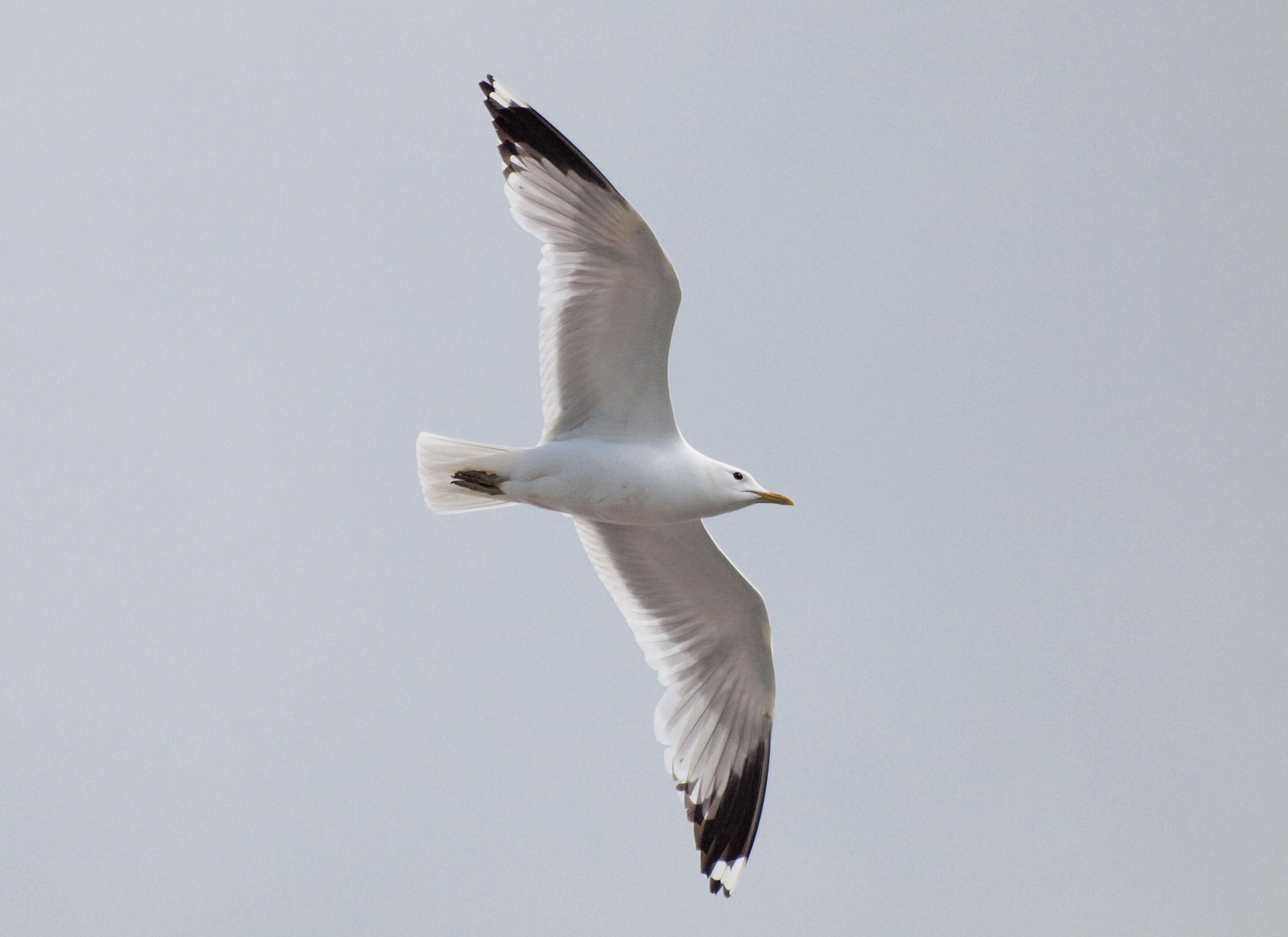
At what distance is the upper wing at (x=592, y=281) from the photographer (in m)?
6.24

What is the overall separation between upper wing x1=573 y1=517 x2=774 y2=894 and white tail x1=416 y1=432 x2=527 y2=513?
2.77 ft

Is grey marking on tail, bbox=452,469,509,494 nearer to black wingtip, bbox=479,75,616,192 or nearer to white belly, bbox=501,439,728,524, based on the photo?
white belly, bbox=501,439,728,524

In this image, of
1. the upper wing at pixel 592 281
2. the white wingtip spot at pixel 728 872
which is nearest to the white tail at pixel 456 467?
the upper wing at pixel 592 281

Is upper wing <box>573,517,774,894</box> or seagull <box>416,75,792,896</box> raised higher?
seagull <box>416,75,792,896</box>

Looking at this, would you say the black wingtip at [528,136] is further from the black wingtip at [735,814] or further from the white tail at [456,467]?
the black wingtip at [735,814]

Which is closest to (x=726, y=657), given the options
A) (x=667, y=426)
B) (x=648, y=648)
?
(x=648, y=648)

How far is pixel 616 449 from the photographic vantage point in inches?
257

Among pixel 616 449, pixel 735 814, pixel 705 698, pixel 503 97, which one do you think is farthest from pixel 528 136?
pixel 735 814

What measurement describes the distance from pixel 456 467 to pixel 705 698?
1.95 m

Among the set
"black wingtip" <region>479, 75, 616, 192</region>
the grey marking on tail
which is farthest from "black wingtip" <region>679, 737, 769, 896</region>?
"black wingtip" <region>479, 75, 616, 192</region>

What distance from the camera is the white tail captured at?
21.5 ft

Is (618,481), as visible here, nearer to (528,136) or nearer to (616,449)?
(616,449)

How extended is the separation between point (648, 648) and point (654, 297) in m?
2.14

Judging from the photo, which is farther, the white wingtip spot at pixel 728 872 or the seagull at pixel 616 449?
the white wingtip spot at pixel 728 872
